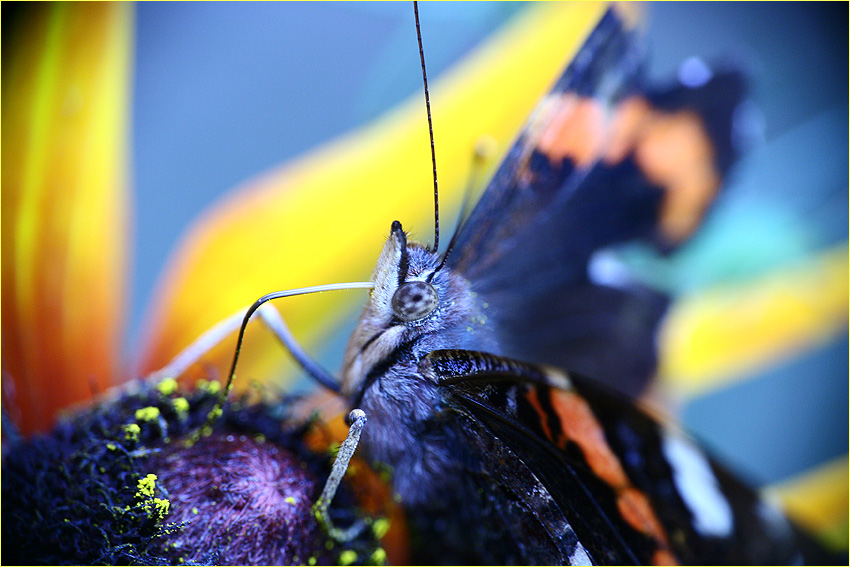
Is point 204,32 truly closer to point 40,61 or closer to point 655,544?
point 40,61

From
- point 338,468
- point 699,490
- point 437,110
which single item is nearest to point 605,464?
point 699,490

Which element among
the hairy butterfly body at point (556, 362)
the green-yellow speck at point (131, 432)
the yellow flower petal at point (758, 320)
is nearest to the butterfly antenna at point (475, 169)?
the hairy butterfly body at point (556, 362)

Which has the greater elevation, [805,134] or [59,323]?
[805,134]

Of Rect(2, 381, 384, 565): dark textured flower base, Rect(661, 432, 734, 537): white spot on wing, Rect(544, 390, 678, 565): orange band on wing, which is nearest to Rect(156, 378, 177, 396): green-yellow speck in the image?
Rect(2, 381, 384, 565): dark textured flower base

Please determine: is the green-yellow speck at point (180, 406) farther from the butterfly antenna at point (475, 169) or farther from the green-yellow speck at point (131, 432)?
the butterfly antenna at point (475, 169)

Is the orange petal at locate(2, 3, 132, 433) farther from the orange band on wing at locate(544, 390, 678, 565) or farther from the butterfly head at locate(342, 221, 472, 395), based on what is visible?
the orange band on wing at locate(544, 390, 678, 565)

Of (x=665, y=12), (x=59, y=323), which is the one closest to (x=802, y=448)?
(x=665, y=12)
